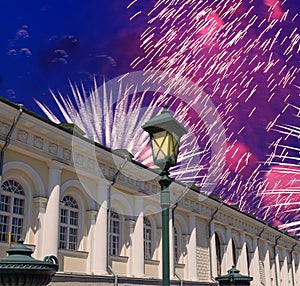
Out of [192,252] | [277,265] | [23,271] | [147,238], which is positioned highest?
[277,265]

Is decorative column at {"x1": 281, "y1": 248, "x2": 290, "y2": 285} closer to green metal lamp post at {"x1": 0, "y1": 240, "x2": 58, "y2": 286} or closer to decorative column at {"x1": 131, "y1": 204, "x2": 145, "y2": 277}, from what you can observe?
decorative column at {"x1": 131, "y1": 204, "x2": 145, "y2": 277}

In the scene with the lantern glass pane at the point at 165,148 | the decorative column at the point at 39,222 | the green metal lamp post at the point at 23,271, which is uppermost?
the decorative column at the point at 39,222

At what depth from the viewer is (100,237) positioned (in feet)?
58.0

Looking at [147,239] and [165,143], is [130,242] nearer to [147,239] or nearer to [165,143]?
[147,239]

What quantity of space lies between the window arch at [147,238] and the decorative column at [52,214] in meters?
7.02

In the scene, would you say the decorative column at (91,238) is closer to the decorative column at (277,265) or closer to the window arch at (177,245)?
the window arch at (177,245)

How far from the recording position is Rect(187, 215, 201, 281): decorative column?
80.8 feet

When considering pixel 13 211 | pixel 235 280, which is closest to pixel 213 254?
pixel 235 280

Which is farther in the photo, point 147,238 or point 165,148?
point 147,238

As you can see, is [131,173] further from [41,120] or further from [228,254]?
[228,254]

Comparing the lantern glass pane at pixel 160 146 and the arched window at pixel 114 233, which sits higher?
the arched window at pixel 114 233

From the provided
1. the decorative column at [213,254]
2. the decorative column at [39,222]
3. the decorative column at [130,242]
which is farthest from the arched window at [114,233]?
the decorative column at [213,254]

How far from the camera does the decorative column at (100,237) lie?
1739cm

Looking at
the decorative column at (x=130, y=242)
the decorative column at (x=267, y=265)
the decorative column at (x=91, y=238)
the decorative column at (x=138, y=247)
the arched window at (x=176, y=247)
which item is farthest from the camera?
the decorative column at (x=267, y=265)
